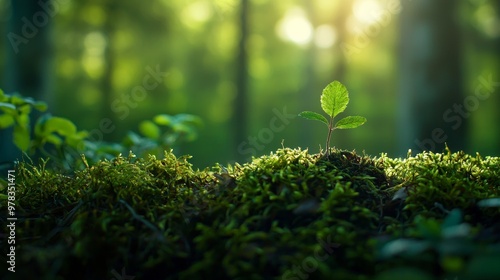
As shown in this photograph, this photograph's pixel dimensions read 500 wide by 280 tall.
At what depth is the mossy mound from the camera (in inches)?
47.3

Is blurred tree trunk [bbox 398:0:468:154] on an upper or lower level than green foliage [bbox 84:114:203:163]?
upper

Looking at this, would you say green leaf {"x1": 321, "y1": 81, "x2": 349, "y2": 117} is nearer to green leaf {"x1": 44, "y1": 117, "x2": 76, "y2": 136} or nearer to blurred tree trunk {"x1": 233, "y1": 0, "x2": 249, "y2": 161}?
green leaf {"x1": 44, "y1": 117, "x2": 76, "y2": 136}

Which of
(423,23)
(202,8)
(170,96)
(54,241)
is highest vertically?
(202,8)

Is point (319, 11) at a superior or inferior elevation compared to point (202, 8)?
inferior

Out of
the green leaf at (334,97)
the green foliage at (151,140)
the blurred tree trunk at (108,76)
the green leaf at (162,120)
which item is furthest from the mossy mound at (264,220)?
the blurred tree trunk at (108,76)

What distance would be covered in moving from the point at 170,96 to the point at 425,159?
1134 inches

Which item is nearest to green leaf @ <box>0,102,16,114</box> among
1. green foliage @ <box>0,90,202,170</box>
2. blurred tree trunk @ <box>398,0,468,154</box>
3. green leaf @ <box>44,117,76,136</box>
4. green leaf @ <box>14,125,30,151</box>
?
green foliage @ <box>0,90,202,170</box>

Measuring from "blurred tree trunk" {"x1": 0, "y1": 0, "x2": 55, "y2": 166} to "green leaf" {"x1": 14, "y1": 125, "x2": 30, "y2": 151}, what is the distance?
3.58 meters

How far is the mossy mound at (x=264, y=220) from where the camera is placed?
120 cm

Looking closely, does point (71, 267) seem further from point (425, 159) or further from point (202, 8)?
point (202, 8)

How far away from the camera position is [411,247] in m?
1.05

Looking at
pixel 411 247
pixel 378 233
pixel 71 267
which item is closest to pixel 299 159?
pixel 378 233

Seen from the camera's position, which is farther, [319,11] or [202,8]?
[202,8]

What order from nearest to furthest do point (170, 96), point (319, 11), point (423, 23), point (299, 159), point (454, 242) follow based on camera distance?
point (454, 242)
point (299, 159)
point (423, 23)
point (319, 11)
point (170, 96)
